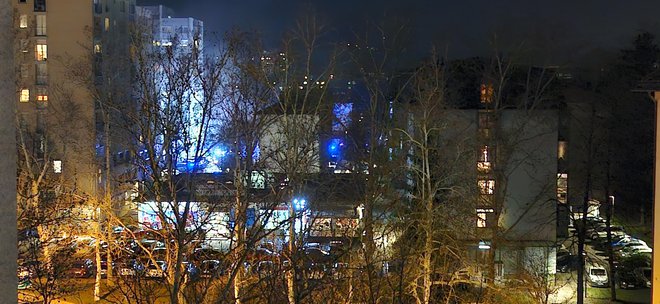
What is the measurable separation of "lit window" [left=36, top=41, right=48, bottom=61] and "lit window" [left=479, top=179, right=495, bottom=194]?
16619 mm

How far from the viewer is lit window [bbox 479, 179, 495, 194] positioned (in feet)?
48.4

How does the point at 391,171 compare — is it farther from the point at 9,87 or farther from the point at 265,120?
the point at 9,87

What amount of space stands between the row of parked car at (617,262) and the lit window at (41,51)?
60.7ft

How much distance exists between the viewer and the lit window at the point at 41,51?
24.3 meters

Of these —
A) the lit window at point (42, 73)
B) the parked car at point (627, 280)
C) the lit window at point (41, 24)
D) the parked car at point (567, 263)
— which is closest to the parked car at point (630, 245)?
the parked car at point (627, 280)

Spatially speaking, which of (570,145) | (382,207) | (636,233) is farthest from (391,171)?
(636,233)

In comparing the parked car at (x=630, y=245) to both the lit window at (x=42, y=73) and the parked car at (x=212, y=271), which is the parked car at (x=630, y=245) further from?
the lit window at (x=42, y=73)

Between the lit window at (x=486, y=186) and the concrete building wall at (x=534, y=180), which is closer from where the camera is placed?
the lit window at (x=486, y=186)

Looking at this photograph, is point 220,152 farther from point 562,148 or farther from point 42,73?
point 42,73

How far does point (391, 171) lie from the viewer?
13289mm

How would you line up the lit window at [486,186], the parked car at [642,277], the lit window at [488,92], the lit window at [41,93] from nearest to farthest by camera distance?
the lit window at [486,186], the lit window at [488,92], the parked car at [642,277], the lit window at [41,93]

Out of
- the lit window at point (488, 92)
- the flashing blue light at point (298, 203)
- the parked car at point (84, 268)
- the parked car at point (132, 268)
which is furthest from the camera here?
the lit window at point (488, 92)

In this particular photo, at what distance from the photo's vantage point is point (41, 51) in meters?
24.5

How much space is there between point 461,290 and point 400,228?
2.59 m
